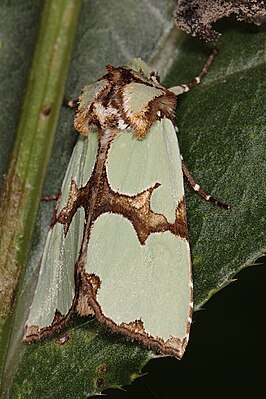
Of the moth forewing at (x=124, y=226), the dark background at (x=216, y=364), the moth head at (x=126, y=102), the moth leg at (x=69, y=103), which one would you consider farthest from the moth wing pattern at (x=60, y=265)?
Answer: the dark background at (x=216, y=364)

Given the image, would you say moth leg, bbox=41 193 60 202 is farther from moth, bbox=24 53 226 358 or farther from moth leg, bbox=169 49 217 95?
moth leg, bbox=169 49 217 95

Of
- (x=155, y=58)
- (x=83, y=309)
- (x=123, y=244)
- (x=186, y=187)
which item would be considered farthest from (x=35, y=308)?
(x=155, y=58)

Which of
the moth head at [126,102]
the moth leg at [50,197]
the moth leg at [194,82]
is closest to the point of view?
the moth head at [126,102]

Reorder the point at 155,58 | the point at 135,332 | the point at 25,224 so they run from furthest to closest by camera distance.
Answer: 1. the point at 155,58
2. the point at 25,224
3. the point at 135,332

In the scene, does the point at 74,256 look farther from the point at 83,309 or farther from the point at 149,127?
the point at 149,127

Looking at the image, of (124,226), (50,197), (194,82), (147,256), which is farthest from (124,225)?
(194,82)

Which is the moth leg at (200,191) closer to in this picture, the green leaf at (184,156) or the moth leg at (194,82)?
the green leaf at (184,156)
